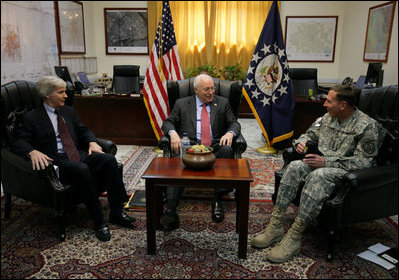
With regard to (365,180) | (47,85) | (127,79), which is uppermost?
(47,85)

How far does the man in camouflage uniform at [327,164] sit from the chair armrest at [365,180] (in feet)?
0.20

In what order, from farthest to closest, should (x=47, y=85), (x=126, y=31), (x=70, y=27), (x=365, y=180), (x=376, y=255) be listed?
1. (x=126, y=31)
2. (x=70, y=27)
3. (x=47, y=85)
4. (x=376, y=255)
5. (x=365, y=180)

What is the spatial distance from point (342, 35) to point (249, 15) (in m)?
1.94

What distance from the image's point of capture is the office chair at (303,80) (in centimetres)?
509

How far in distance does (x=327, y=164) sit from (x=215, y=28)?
17.0ft

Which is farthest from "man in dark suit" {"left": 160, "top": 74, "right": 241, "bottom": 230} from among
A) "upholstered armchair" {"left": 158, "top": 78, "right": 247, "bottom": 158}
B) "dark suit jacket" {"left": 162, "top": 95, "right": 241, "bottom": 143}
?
"upholstered armchair" {"left": 158, "top": 78, "right": 247, "bottom": 158}

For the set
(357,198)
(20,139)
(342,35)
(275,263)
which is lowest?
(275,263)

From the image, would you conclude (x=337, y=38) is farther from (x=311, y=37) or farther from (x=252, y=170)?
A: (x=252, y=170)

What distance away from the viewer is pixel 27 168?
6.82 feet

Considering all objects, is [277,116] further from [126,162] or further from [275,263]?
[275,263]

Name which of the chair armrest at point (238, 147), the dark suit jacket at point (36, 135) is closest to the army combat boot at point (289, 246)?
the chair armrest at point (238, 147)

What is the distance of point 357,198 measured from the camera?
192 cm

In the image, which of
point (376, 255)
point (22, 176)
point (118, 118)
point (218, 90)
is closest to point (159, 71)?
point (118, 118)

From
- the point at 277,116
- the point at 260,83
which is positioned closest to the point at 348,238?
the point at 277,116
